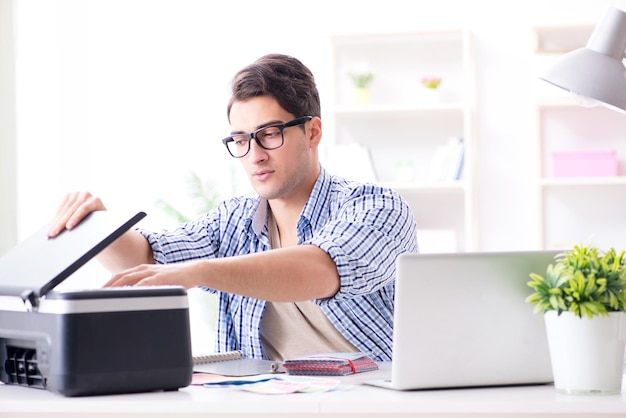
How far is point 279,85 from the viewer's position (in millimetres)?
2219

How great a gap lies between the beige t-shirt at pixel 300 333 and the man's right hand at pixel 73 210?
594 millimetres

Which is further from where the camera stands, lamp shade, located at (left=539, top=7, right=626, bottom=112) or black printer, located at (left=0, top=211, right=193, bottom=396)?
lamp shade, located at (left=539, top=7, right=626, bottom=112)

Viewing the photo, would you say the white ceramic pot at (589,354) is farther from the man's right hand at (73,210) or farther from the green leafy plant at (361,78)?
the green leafy plant at (361,78)

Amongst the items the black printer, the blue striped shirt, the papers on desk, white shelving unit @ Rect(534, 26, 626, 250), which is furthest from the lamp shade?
white shelving unit @ Rect(534, 26, 626, 250)

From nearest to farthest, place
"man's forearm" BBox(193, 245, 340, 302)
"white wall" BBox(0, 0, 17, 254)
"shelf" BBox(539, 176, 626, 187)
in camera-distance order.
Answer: "man's forearm" BBox(193, 245, 340, 302), "white wall" BBox(0, 0, 17, 254), "shelf" BBox(539, 176, 626, 187)

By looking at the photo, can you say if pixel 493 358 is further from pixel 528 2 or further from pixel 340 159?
pixel 528 2

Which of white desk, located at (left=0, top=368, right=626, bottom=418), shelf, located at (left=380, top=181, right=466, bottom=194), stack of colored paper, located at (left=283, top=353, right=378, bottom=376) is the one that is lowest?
white desk, located at (left=0, top=368, right=626, bottom=418)

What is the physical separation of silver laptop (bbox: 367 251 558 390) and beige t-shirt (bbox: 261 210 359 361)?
2.44 ft

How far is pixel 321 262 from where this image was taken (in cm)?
174

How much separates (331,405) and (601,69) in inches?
45.5

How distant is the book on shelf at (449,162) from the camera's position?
4.47 m

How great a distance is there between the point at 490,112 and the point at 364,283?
2.96 metres

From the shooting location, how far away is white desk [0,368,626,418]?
1.21 meters

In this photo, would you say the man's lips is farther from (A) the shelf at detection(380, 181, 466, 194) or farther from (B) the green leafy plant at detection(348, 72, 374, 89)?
(B) the green leafy plant at detection(348, 72, 374, 89)
